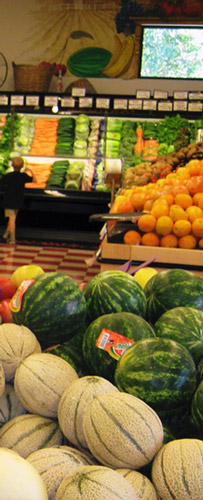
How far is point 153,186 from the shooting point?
4449mm

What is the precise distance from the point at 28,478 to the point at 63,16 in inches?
397

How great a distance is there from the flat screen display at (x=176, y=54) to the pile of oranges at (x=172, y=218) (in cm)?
623

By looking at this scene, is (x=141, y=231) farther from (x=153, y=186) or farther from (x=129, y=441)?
(x=129, y=441)

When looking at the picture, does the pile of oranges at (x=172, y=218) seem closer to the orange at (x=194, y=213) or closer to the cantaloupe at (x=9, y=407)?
the orange at (x=194, y=213)

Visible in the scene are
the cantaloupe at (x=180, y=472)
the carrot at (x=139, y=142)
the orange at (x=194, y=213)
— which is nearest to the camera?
the cantaloupe at (x=180, y=472)

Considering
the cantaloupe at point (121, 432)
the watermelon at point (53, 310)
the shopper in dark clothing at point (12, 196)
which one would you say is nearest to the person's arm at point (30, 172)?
the shopper in dark clothing at point (12, 196)

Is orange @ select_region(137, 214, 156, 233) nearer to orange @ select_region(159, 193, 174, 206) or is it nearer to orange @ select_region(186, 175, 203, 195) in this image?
orange @ select_region(159, 193, 174, 206)

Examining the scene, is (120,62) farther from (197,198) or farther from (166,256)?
(166,256)

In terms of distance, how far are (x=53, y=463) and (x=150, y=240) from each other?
2.77 metres

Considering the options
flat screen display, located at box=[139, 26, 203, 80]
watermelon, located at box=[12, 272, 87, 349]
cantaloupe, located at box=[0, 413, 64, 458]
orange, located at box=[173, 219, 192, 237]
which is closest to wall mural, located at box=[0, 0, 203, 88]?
flat screen display, located at box=[139, 26, 203, 80]

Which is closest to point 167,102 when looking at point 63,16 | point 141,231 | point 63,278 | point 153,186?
point 63,16

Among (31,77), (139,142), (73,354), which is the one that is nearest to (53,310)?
(73,354)

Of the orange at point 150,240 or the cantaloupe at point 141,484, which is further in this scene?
the orange at point 150,240

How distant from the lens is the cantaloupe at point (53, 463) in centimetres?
96
